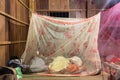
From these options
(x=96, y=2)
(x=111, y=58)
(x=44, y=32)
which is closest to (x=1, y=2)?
(x=44, y=32)

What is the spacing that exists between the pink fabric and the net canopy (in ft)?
3.24

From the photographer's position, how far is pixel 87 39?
4105 millimetres

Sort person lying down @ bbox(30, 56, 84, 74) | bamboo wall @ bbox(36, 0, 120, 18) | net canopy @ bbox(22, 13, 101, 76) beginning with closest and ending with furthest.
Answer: person lying down @ bbox(30, 56, 84, 74)
net canopy @ bbox(22, 13, 101, 76)
bamboo wall @ bbox(36, 0, 120, 18)

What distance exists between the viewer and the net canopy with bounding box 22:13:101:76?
4.05 metres

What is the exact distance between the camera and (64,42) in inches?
170

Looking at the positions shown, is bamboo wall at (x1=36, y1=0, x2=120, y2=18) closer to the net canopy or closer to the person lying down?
the net canopy

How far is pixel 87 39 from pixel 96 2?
2.66 m

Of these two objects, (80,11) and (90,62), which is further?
(80,11)

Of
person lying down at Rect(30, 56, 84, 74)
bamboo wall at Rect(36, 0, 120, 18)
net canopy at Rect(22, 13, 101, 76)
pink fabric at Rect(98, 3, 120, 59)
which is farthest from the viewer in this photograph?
bamboo wall at Rect(36, 0, 120, 18)

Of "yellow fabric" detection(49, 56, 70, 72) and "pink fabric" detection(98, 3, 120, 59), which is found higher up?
"pink fabric" detection(98, 3, 120, 59)

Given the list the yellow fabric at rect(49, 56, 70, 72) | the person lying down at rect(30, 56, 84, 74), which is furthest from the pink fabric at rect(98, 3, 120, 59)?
the yellow fabric at rect(49, 56, 70, 72)

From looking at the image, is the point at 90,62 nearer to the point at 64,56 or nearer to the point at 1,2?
the point at 64,56

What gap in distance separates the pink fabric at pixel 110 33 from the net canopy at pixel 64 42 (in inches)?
38.9

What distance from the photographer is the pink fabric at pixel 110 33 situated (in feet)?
16.7
